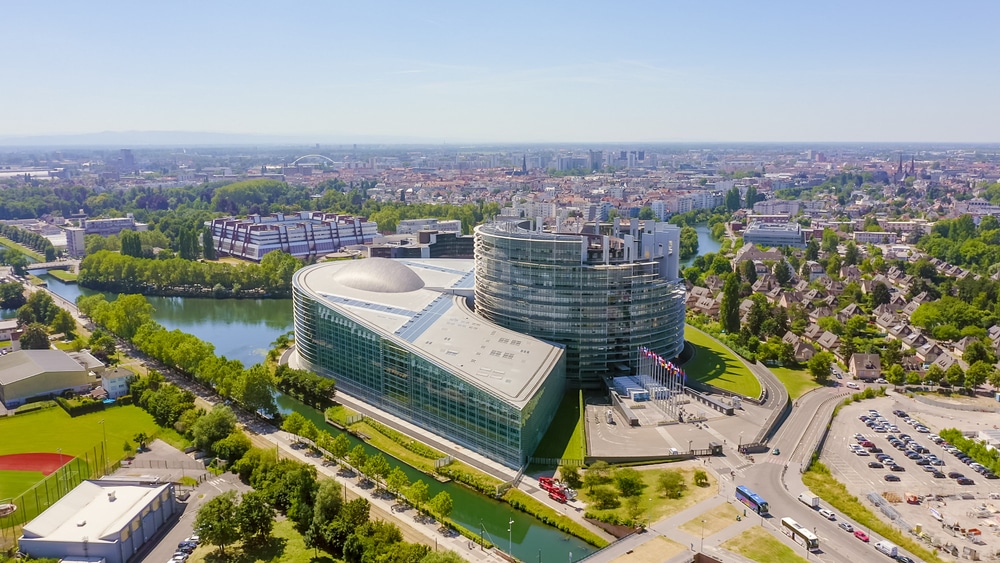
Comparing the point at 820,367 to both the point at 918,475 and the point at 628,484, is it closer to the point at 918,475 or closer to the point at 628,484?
the point at 918,475

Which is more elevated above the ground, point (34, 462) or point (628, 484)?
point (628, 484)

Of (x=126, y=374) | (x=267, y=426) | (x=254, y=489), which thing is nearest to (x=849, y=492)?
(x=254, y=489)

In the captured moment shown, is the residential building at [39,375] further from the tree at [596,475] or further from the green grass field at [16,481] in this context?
the tree at [596,475]

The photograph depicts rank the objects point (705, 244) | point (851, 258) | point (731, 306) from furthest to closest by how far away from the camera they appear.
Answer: point (705, 244), point (851, 258), point (731, 306)

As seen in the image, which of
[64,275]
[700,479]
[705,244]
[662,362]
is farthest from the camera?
[705,244]

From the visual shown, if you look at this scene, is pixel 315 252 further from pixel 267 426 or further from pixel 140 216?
pixel 267 426

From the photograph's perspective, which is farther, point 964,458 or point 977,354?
point 977,354

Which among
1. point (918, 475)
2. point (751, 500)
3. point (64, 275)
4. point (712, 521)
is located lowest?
point (918, 475)

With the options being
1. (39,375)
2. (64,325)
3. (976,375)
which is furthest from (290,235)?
(976,375)
